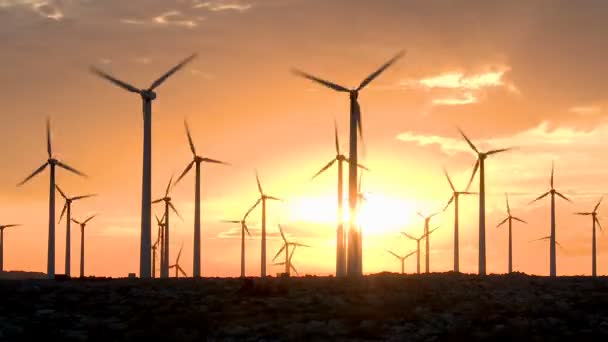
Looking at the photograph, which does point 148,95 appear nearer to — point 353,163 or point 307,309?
point 353,163

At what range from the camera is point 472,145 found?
15238cm

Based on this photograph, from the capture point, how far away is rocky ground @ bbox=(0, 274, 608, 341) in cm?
6769

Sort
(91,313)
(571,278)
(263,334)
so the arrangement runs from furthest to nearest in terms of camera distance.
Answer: (571,278)
(91,313)
(263,334)

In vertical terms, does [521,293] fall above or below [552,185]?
below

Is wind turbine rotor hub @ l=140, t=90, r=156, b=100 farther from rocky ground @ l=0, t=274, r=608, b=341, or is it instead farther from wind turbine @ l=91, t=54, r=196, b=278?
rocky ground @ l=0, t=274, r=608, b=341

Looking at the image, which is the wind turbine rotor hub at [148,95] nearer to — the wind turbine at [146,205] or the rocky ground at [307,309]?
the wind turbine at [146,205]

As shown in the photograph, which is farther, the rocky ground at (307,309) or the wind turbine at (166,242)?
the wind turbine at (166,242)

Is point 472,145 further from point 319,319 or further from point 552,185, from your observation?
point 319,319

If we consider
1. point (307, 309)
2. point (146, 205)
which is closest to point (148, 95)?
point (146, 205)

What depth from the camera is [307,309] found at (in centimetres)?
7456

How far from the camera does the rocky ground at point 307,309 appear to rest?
222ft

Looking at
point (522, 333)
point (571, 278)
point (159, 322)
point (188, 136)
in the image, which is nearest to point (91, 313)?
point (159, 322)

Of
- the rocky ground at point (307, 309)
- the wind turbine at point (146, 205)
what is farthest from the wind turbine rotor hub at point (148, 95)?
the rocky ground at point (307, 309)

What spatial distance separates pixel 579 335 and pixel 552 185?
12285 cm
